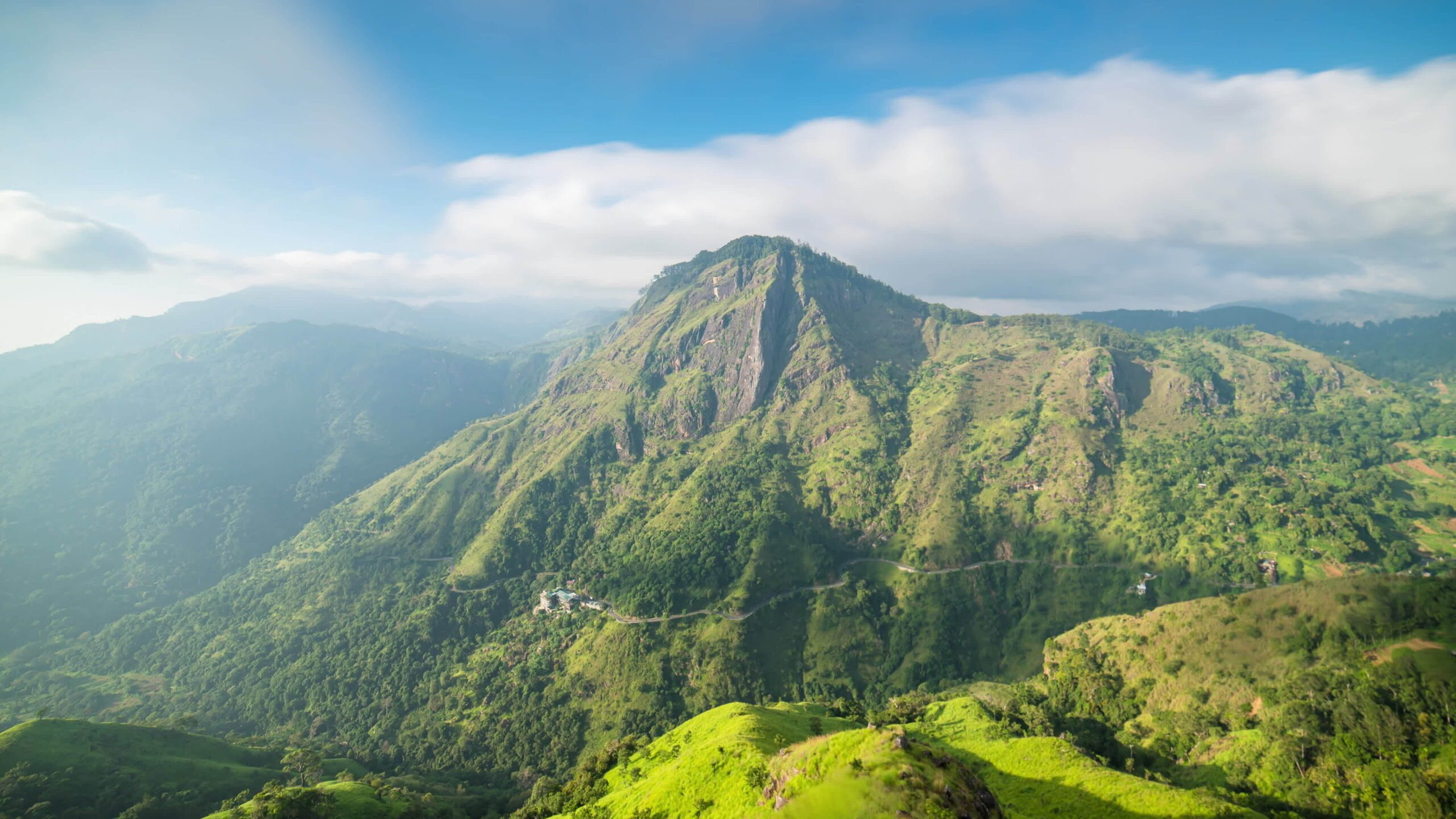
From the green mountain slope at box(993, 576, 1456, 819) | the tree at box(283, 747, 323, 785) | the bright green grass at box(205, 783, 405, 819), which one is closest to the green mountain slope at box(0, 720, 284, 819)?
the tree at box(283, 747, 323, 785)

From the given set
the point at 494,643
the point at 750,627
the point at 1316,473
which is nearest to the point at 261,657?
the point at 494,643

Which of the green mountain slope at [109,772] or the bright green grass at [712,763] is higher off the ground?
the bright green grass at [712,763]

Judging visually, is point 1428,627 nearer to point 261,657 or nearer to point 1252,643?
point 1252,643

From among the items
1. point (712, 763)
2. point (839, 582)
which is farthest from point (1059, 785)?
point (839, 582)

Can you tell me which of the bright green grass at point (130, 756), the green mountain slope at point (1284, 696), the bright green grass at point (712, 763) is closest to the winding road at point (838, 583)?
the green mountain slope at point (1284, 696)

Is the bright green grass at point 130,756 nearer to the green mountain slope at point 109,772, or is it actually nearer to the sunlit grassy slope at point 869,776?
the green mountain slope at point 109,772

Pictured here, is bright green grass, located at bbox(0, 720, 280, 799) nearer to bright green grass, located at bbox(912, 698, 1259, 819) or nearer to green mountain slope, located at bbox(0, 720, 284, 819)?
green mountain slope, located at bbox(0, 720, 284, 819)
